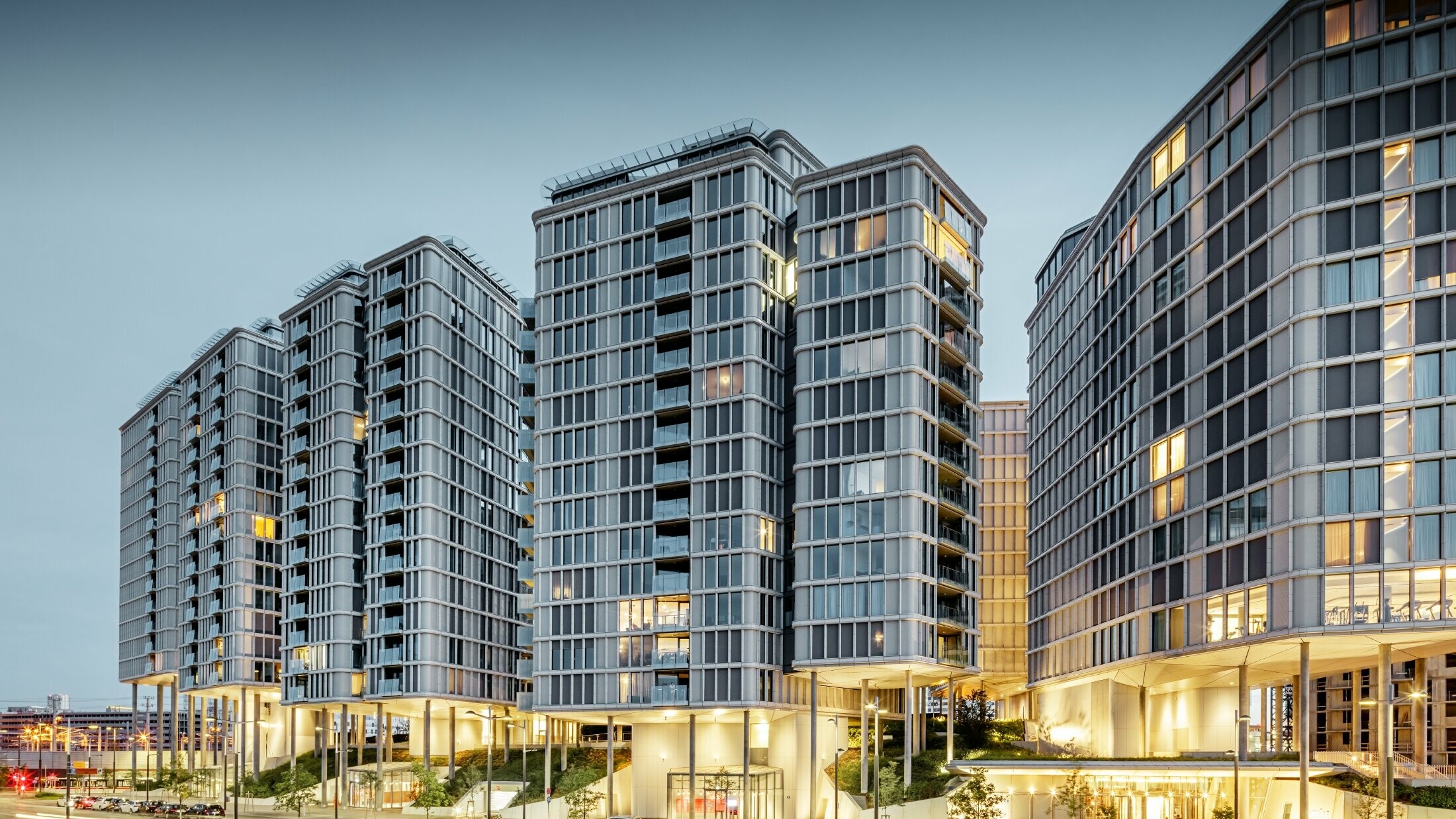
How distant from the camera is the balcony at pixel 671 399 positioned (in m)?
97.7

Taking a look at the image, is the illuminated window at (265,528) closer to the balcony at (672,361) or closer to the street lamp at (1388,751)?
the balcony at (672,361)

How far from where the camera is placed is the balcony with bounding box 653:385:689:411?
320ft

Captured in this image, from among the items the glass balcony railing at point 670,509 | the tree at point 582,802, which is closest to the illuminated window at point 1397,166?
the glass balcony railing at point 670,509

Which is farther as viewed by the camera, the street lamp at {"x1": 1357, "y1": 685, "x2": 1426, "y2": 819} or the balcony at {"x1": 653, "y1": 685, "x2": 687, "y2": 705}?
the balcony at {"x1": 653, "y1": 685, "x2": 687, "y2": 705}

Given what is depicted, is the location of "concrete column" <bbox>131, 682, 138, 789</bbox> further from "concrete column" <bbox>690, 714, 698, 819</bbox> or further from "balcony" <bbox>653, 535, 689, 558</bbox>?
"balcony" <bbox>653, 535, 689, 558</bbox>

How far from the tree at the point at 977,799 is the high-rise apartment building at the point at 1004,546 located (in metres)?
63.6

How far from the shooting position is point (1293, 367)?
6122cm

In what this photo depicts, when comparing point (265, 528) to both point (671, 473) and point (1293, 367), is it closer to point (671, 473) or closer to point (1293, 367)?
point (671, 473)

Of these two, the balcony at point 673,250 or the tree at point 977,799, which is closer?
the tree at point 977,799

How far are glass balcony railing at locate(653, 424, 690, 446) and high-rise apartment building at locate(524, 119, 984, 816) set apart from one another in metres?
0.28

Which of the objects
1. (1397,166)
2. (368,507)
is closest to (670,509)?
(368,507)

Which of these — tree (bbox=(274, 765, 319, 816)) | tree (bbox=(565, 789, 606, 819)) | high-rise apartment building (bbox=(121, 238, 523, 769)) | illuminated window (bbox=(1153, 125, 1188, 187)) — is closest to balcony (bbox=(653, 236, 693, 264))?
high-rise apartment building (bbox=(121, 238, 523, 769))

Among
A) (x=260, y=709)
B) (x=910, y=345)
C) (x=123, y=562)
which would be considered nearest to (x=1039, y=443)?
(x=910, y=345)

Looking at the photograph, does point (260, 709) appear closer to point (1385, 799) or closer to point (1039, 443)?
point (1039, 443)
